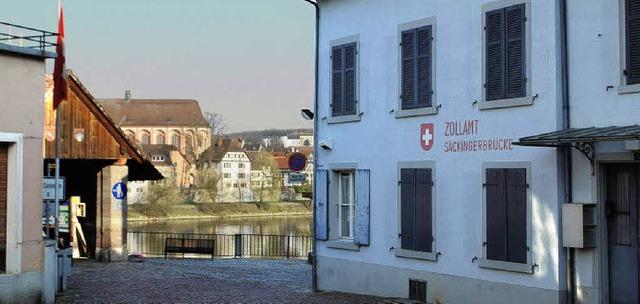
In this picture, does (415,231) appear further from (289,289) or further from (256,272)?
(256,272)

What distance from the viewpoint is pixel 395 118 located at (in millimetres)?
16516

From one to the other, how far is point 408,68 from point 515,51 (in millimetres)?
2747

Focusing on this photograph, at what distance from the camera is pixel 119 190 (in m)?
26.4

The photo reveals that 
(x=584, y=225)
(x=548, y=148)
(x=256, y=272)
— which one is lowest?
(x=256, y=272)

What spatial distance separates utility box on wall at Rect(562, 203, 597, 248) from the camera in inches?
488

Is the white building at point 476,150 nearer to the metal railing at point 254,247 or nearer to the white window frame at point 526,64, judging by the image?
the white window frame at point 526,64

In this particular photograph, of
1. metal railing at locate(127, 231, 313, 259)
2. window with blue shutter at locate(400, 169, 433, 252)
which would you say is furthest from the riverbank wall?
window with blue shutter at locate(400, 169, 433, 252)

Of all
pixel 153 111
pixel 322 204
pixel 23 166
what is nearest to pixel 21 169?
pixel 23 166

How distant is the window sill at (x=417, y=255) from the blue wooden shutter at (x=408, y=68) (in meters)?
2.46

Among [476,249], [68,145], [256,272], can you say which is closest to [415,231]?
[476,249]

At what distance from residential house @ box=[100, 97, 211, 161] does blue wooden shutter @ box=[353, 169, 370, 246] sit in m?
133

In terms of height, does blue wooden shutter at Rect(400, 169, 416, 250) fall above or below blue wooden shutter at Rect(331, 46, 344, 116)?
below

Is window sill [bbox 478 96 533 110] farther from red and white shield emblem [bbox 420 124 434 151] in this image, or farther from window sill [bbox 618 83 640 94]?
window sill [bbox 618 83 640 94]

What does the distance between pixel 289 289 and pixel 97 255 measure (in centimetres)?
930
